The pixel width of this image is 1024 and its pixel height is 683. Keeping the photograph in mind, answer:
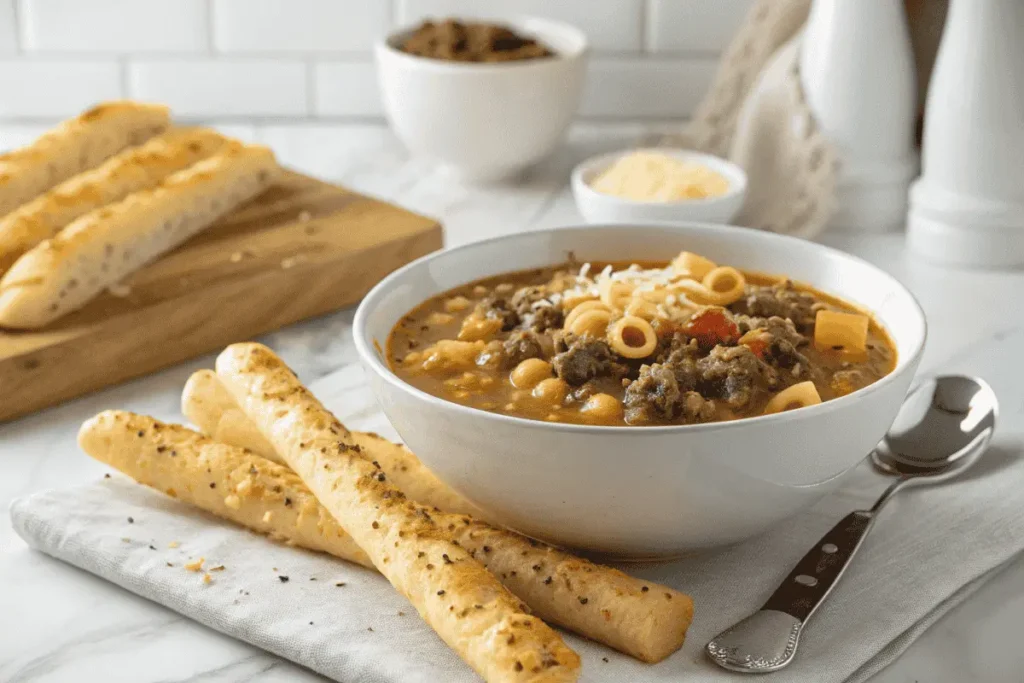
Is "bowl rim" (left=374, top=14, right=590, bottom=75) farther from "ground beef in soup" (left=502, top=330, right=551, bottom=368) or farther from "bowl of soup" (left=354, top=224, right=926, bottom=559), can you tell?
"ground beef in soup" (left=502, top=330, right=551, bottom=368)

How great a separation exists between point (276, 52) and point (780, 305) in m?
2.27

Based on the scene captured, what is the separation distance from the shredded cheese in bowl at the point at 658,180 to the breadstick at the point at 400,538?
45.9 inches

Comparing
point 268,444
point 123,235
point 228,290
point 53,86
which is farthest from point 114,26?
point 268,444

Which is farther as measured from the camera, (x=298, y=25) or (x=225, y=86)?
(x=225, y=86)

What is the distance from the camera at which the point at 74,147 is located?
286cm

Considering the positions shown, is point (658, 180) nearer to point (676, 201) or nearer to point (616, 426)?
point (676, 201)

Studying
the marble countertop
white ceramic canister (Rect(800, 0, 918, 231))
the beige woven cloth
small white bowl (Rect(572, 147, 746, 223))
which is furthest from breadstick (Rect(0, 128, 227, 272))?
white ceramic canister (Rect(800, 0, 918, 231))

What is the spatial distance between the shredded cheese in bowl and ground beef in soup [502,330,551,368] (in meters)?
1.08

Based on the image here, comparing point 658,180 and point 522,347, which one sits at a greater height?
point 522,347

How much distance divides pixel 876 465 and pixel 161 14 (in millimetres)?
2549

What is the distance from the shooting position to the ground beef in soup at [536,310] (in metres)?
1.85

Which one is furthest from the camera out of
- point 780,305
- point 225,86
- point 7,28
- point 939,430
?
point 225,86

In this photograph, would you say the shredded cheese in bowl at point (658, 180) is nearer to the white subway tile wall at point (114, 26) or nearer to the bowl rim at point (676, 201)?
the bowl rim at point (676, 201)

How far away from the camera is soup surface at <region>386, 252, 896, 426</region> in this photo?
1636 millimetres
